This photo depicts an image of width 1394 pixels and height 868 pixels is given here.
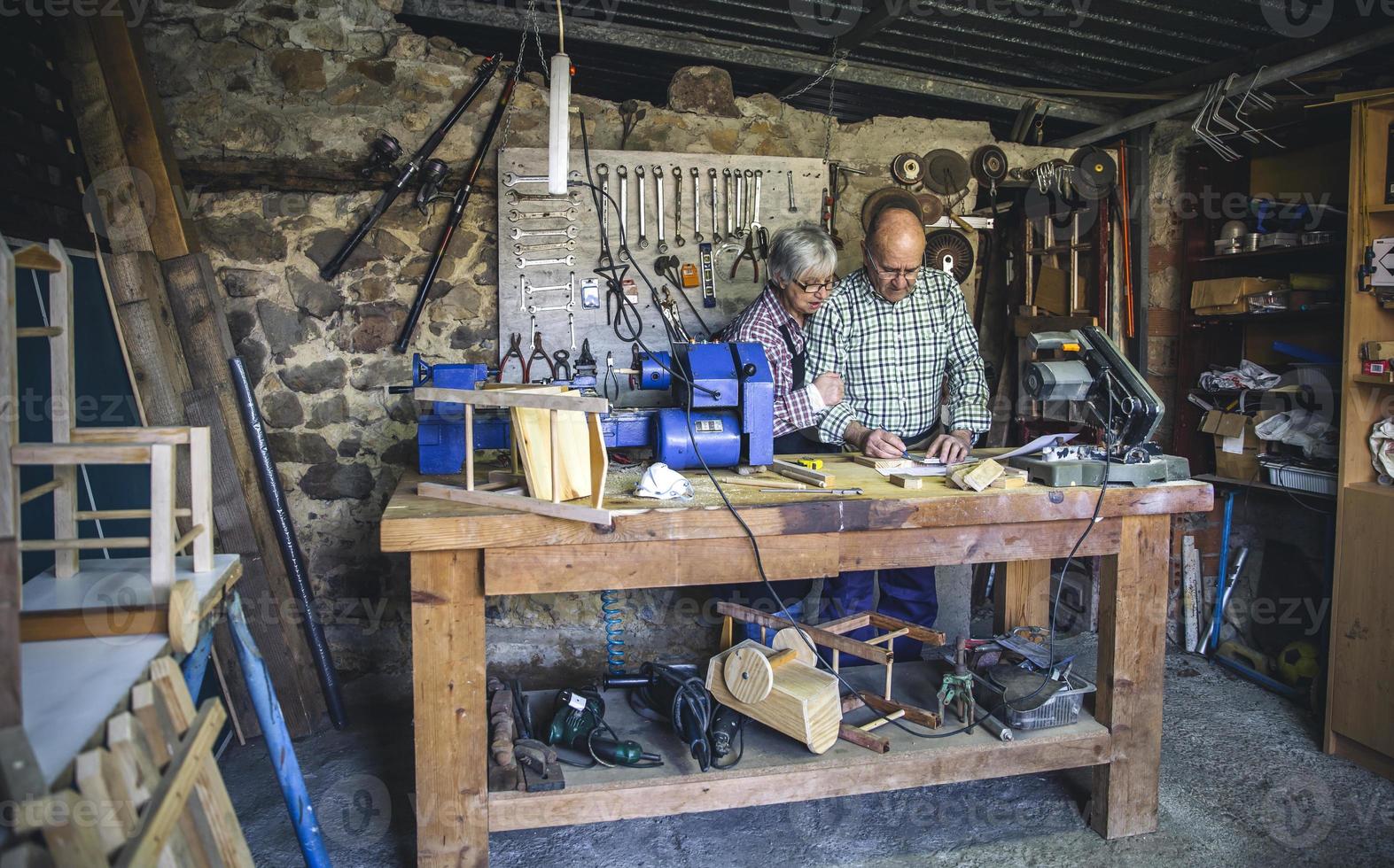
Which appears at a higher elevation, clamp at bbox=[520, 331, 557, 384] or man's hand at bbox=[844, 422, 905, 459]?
clamp at bbox=[520, 331, 557, 384]

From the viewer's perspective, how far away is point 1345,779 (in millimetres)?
2842

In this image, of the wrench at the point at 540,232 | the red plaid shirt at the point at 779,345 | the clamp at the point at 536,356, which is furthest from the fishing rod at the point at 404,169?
the red plaid shirt at the point at 779,345

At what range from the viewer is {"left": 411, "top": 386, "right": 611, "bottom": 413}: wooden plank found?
1.97m

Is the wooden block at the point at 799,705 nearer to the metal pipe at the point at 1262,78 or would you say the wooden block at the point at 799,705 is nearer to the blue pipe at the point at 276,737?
the blue pipe at the point at 276,737

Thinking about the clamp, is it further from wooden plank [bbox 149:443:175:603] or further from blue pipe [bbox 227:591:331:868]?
wooden plank [bbox 149:443:175:603]

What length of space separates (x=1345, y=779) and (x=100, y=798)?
3536mm

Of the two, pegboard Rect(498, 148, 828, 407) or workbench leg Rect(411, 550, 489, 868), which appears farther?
pegboard Rect(498, 148, 828, 407)

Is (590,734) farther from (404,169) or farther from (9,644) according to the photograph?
(404,169)

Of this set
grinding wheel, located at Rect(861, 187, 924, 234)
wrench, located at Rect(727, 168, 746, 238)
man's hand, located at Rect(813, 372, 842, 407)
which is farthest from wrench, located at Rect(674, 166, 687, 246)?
man's hand, located at Rect(813, 372, 842, 407)

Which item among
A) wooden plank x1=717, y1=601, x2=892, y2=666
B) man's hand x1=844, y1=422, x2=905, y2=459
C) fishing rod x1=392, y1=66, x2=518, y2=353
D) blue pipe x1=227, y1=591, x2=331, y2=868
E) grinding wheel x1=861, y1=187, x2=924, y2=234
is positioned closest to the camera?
blue pipe x1=227, y1=591, x2=331, y2=868

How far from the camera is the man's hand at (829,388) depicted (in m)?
3.10

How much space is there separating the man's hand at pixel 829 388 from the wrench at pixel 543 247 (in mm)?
1308

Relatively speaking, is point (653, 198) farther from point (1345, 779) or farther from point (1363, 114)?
point (1345, 779)

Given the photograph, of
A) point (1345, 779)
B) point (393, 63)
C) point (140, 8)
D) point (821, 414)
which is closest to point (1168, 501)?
point (821, 414)
